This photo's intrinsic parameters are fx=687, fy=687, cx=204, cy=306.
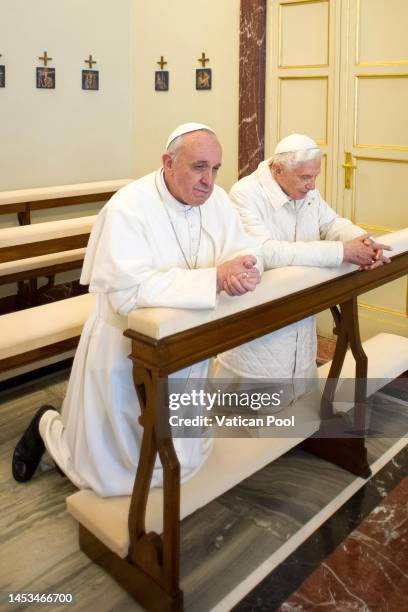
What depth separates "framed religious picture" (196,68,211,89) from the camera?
6316 mm

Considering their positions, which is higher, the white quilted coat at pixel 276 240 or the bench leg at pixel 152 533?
the white quilted coat at pixel 276 240

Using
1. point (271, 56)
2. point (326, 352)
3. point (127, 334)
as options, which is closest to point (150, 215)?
point (127, 334)

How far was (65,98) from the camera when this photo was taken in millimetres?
6355

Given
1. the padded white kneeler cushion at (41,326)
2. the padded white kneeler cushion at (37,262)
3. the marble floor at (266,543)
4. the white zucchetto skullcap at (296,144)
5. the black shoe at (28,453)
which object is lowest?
the marble floor at (266,543)

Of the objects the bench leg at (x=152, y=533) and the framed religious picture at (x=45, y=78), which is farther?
the framed religious picture at (x=45, y=78)

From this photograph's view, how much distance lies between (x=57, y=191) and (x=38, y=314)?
2.32 meters

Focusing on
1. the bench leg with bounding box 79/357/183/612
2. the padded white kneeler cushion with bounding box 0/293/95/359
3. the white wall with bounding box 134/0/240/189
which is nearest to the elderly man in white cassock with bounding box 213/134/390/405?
the padded white kneeler cushion with bounding box 0/293/95/359

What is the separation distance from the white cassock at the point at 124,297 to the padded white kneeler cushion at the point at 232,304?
153mm

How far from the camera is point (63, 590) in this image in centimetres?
267

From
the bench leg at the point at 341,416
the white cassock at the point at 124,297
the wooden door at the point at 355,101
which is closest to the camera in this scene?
the white cassock at the point at 124,297

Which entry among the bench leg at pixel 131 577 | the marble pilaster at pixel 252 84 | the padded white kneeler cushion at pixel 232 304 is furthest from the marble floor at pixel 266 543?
the marble pilaster at pixel 252 84

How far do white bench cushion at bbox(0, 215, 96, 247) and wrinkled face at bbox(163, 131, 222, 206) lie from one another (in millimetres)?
1726

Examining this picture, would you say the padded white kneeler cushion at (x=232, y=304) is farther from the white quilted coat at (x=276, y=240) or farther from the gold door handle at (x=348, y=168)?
the gold door handle at (x=348, y=168)

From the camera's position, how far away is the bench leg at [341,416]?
322cm
